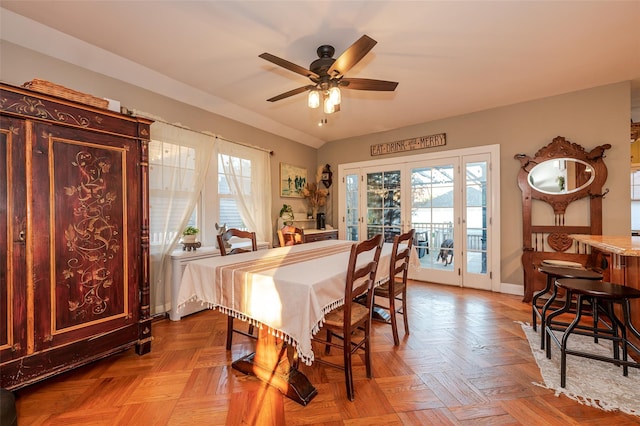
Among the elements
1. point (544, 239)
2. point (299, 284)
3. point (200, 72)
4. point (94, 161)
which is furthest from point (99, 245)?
point (544, 239)

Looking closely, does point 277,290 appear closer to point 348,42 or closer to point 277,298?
point 277,298

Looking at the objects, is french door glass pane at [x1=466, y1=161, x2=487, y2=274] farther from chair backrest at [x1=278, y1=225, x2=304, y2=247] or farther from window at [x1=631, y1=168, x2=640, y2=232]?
window at [x1=631, y1=168, x2=640, y2=232]

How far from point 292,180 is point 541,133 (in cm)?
365

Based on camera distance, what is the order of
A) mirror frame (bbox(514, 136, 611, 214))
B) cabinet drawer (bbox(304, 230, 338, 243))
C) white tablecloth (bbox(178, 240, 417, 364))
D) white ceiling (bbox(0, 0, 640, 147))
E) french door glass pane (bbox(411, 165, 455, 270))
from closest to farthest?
1. white tablecloth (bbox(178, 240, 417, 364))
2. white ceiling (bbox(0, 0, 640, 147))
3. mirror frame (bbox(514, 136, 611, 214))
4. french door glass pane (bbox(411, 165, 455, 270))
5. cabinet drawer (bbox(304, 230, 338, 243))

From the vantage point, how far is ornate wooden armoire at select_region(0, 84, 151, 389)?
5.09 ft

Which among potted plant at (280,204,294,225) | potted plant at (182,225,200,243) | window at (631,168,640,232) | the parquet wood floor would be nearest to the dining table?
the parquet wood floor

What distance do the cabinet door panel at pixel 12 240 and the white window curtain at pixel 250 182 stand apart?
2.01 meters

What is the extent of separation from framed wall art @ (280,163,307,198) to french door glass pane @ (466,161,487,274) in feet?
9.01

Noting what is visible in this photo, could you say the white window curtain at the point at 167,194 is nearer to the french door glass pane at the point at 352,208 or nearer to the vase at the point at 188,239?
the vase at the point at 188,239

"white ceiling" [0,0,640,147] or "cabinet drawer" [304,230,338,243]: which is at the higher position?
A: "white ceiling" [0,0,640,147]

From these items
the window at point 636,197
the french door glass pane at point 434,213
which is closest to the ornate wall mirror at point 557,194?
the french door glass pane at point 434,213

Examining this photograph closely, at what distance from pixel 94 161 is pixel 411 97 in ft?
10.8

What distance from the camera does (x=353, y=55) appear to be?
172 cm

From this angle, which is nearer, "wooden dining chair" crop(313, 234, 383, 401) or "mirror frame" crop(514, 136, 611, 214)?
"wooden dining chair" crop(313, 234, 383, 401)
